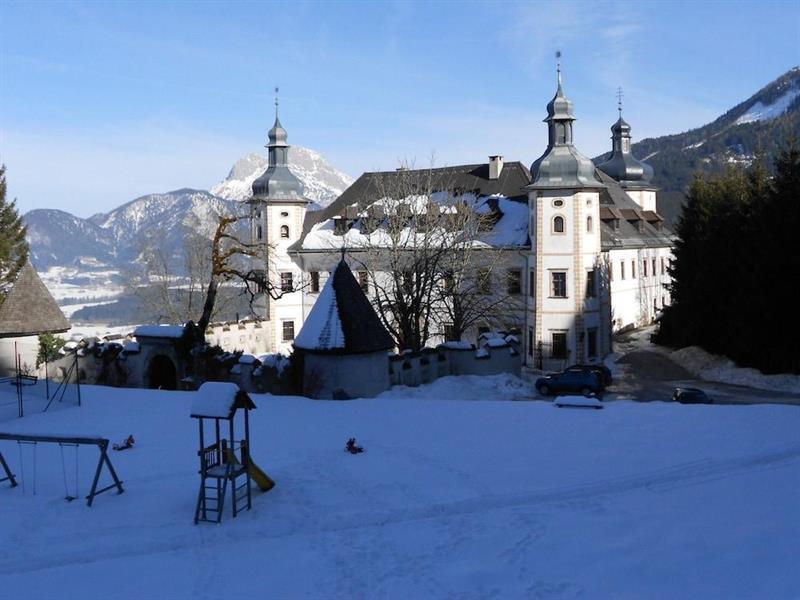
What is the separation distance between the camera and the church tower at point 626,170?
57281 millimetres

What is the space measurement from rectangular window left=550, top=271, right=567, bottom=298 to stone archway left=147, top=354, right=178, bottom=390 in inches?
719

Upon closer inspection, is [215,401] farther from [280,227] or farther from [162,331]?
[280,227]

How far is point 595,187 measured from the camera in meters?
36.8

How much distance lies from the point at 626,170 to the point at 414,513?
4946 cm

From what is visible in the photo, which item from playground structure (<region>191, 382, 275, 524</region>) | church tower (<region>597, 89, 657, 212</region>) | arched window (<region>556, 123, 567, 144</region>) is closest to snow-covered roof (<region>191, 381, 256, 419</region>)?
playground structure (<region>191, 382, 275, 524</region>)

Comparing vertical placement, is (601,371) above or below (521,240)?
below

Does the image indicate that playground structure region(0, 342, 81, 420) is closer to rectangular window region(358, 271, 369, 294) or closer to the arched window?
rectangular window region(358, 271, 369, 294)

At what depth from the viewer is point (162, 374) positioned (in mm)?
27656

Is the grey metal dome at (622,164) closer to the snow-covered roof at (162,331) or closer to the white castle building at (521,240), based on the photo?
the white castle building at (521,240)

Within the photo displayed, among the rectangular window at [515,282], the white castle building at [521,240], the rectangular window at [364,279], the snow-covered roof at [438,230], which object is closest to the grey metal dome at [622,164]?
the white castle building at [521,240]

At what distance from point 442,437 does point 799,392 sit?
1749cm

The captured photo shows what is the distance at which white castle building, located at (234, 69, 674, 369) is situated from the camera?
36844mm

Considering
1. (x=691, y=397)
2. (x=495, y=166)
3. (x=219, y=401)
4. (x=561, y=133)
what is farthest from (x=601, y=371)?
(x=219, y=401)

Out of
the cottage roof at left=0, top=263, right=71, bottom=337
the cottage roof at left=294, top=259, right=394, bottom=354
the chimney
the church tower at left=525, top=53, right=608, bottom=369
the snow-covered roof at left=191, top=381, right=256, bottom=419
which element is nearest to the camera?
the snow-covered roof at left=191, top=381, right=256, bottom=419
